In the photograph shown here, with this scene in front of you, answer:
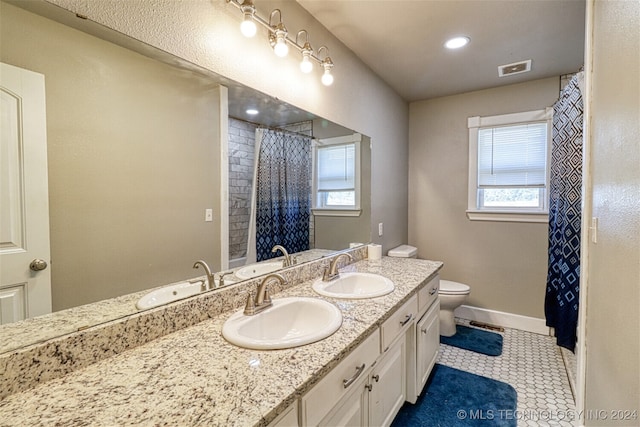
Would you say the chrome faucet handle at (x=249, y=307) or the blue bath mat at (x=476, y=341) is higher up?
the chrome faucet handle at (x=249, y=307)

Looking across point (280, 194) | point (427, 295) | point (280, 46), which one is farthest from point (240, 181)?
point (427, 295)

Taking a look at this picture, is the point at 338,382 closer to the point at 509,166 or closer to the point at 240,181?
the point at 240,181

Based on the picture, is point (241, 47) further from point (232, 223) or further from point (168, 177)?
point (232, 223)

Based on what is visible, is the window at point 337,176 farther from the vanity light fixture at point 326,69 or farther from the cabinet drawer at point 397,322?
the cabinet drawer at point 397,322

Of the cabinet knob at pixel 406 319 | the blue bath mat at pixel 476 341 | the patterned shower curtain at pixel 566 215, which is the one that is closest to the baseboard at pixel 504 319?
the blue bath mat at pixel 476 341

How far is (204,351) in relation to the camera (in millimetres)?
866

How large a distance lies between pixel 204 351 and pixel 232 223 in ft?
1.96

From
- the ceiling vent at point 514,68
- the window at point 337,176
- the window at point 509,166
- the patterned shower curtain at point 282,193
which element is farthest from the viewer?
the window at point 509,166

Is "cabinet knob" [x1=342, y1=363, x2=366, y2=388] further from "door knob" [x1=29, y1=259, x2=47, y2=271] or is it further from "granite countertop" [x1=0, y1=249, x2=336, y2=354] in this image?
"door knob" [x1=29, y1=259, x2=47, y2=271]

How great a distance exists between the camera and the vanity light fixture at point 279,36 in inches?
47.7

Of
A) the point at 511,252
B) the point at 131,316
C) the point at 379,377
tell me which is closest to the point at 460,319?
the point at 511,252

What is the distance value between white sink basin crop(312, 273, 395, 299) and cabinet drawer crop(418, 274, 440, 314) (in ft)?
0.78

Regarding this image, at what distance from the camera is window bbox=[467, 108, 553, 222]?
2654mm

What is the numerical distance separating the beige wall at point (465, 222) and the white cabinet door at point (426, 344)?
122 centimetres
